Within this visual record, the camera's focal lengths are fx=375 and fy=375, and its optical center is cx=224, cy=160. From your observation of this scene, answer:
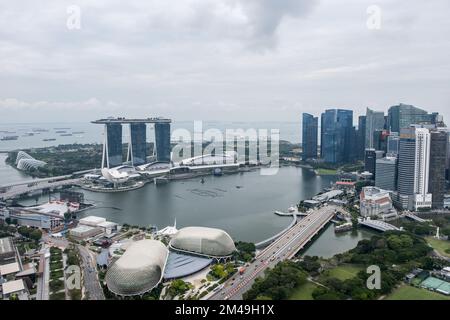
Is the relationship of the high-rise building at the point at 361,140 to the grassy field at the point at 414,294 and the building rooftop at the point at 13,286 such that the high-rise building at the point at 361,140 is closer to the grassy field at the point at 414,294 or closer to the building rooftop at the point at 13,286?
the grassy field at the point at 414,294

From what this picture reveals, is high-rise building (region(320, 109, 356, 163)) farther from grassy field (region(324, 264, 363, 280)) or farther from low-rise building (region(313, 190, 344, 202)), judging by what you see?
grassy field (region(324, 264, 363, 280))

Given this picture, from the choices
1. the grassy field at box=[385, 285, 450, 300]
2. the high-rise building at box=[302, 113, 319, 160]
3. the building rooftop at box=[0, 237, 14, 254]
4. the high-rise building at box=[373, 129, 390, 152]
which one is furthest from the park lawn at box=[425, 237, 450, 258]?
the high-rise building at box=[302, 113, 319, 160]

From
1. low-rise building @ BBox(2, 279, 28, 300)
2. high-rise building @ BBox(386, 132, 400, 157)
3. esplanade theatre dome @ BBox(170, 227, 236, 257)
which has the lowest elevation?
low-rise building @ BBox(2, 279, 28, 300)

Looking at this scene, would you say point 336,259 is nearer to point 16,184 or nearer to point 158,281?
point 158,281

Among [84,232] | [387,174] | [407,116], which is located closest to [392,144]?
[387,174]

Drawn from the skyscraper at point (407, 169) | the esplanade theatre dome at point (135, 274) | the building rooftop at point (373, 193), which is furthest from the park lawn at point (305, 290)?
the skyscraper at point (407, 169)

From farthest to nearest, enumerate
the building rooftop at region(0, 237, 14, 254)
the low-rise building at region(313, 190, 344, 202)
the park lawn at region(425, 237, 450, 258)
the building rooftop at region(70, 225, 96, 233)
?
1. the low-rise building at region(313, 190, 344, 202)
2. the building rooftop at region(70, 225, 96, 233)
3. the park lawn at region(425, 237, 450, 258)
4. the building rooftop at region(0, 237, 14, 254)

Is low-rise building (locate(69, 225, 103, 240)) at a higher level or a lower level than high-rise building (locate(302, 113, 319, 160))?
lower
